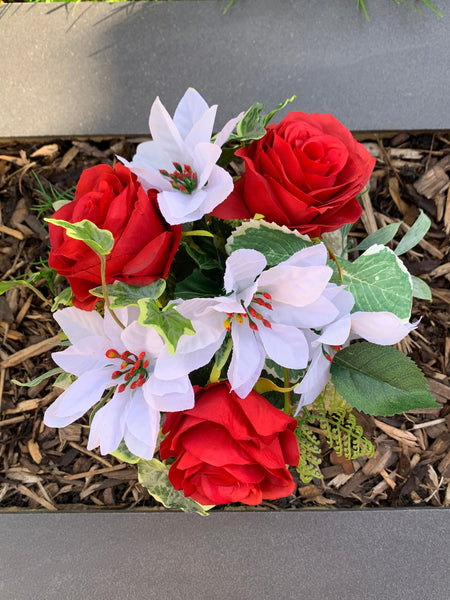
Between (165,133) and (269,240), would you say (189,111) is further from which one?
(269,240)

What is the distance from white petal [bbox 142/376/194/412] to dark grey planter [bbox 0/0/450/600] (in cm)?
49

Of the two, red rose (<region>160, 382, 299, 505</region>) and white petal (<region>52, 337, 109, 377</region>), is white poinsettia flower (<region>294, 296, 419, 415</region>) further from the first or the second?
white petal (<region>52, 337, 109, 377</region>)

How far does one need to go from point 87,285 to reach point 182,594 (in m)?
0.63

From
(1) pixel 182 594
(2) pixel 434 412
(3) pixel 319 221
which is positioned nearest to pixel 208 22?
(3) pixel 319 221

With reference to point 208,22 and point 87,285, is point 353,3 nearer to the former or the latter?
point 208,22

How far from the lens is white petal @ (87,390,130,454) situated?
1.58 ft

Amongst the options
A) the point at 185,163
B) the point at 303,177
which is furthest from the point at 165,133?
the point at 303,177

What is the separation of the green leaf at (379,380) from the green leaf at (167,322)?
225mm

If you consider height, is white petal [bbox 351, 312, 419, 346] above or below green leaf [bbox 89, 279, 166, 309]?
below

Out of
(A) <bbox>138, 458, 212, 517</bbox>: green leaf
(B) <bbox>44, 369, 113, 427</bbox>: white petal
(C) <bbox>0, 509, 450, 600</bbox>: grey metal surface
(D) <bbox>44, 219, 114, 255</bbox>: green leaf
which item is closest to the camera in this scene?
(D) <bbox>44, 219, 114, 255</bbox>: green leaf

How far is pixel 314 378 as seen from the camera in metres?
0.52

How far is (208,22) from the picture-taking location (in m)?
0.90

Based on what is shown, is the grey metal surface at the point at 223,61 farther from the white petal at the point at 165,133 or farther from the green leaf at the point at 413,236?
the white petal at the point at 165,133

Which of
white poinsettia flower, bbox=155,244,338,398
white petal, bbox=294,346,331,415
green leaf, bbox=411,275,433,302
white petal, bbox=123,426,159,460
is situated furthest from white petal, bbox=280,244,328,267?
green leaf, bbox=411,275,433,302
